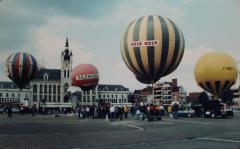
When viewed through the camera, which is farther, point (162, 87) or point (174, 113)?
point (162, 87)

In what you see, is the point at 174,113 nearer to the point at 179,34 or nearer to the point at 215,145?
the point at 179,34

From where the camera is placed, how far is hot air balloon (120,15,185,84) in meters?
30.6

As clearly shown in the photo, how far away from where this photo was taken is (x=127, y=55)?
3250 cm

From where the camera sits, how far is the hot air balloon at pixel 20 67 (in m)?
48.0

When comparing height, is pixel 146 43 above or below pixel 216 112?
above

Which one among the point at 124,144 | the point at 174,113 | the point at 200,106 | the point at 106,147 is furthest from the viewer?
the point at 200,106

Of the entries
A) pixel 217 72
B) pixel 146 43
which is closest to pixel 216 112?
pixel 217 72

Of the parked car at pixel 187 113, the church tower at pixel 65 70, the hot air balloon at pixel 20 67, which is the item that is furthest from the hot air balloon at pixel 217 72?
the church tower at pixel 65 70

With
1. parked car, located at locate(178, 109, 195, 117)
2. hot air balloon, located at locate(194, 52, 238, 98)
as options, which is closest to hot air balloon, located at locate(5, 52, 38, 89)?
parked car, located at locate(178, 109, 195, 117)

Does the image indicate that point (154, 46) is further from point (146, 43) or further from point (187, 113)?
point (187, 113)

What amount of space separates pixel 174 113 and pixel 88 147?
25447 mm

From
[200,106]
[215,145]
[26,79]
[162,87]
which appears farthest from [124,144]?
[162,87]

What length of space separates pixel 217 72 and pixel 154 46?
473 inches

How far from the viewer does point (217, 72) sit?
39.1m
